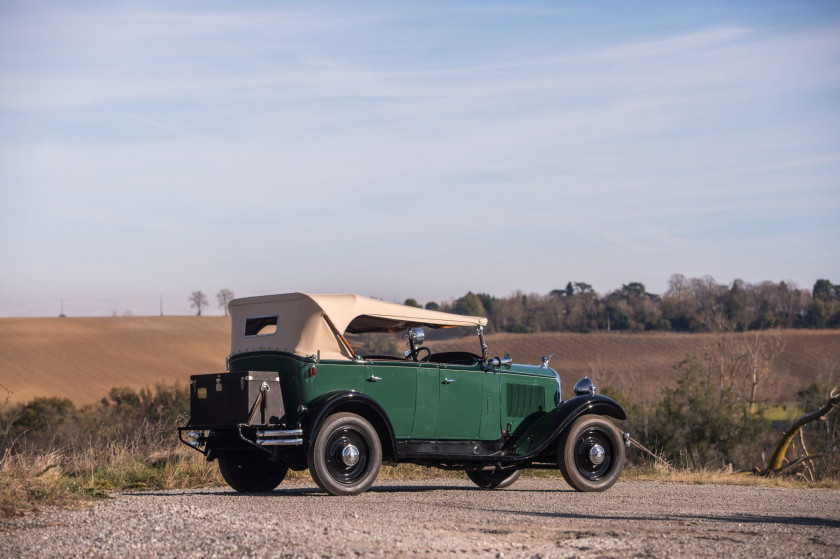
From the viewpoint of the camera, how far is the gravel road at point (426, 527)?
6434 millimetres

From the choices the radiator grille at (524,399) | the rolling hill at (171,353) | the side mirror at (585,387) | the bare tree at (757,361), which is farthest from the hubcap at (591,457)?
the rolling hill at (171,353)

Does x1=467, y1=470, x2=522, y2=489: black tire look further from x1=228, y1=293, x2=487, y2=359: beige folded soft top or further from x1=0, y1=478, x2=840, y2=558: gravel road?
x1=228, y1=293, x2=487, y2=359: beige folded soft top

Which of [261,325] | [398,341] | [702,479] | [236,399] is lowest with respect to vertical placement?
[702,479]

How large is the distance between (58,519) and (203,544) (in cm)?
208

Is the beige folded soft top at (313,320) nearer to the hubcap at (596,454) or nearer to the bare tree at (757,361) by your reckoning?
the hubcap at (596,454)

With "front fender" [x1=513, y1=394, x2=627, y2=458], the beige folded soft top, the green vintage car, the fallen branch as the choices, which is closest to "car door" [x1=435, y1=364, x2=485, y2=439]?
the green vintage car

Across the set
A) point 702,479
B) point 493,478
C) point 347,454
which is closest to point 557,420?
point 493,478

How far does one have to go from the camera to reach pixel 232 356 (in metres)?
11.1

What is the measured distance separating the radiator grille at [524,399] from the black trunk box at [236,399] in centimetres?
313

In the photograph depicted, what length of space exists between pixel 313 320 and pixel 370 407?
1.13 meters

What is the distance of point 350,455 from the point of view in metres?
10.0

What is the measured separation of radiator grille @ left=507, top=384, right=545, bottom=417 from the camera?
11844 mm

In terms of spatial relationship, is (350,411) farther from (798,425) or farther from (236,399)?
(798,425)

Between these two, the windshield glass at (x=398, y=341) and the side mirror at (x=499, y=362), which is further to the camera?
the side mirror at (x=499, y=362)
